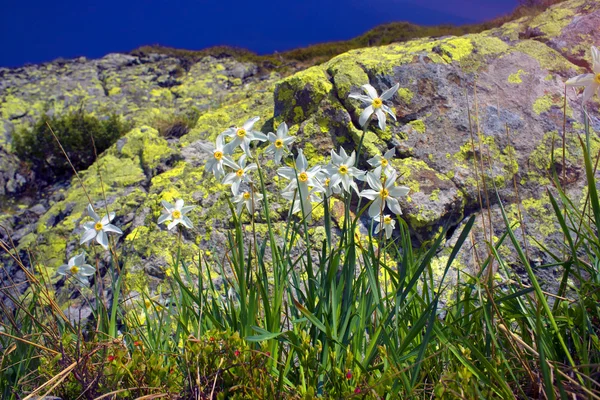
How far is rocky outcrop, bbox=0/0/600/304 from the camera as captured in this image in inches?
171

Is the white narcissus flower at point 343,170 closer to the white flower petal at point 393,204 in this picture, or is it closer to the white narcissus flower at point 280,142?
the white flower petal at point 393,204

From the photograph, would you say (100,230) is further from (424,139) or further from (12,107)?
(12,107)

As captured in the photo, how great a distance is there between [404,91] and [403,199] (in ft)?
4.81

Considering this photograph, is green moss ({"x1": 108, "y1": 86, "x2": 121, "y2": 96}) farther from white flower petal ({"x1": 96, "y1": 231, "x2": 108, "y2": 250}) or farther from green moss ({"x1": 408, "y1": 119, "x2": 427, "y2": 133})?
white flower petal ({"x1": 96, "y1": 231, "x2": 108, "y2": 250})

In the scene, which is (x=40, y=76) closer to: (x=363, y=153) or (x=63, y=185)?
(x=63, y=185)

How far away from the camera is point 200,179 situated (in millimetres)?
5246

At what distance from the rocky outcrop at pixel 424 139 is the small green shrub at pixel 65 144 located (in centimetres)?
343

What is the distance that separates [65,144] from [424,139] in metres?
8.72

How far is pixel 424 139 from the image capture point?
15.5 ft

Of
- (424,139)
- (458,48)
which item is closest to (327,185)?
(424,139)

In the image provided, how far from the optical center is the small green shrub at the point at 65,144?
984 centimetres

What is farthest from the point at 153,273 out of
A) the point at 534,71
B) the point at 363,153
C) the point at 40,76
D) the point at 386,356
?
the point at 40,76

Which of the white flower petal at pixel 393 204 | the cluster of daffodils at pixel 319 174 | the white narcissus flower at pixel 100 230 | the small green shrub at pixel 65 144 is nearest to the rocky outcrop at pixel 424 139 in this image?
the white narcissus flower at pixel 100 230

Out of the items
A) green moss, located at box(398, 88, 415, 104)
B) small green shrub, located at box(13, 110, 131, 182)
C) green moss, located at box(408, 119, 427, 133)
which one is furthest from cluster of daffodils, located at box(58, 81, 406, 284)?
small green shrub, located at box(13, 110, 131, 182)
